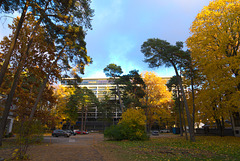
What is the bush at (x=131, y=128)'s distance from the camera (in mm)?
19016

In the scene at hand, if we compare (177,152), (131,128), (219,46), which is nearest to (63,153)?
(177,152)

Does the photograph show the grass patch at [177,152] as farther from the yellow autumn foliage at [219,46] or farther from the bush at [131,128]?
the bush at [131,128]

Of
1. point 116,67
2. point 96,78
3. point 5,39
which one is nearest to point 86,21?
point 5,39

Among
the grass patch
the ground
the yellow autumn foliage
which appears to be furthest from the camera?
the yellow autumn foliage

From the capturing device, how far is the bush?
19016 mm

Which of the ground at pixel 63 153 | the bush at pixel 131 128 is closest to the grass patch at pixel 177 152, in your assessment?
the ground at pixel 63 153

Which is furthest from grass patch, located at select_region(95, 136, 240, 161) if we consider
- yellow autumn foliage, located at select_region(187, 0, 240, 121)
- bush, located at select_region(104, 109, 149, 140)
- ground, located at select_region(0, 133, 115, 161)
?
bush, located at select_region(104, 109, 149, 140)

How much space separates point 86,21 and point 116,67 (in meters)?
18.2

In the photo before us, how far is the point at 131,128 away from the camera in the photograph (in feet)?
62.7

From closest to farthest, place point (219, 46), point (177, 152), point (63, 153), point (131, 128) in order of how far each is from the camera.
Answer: point (63, 153), point (177, 152), point (219, 46), point (131, 128)

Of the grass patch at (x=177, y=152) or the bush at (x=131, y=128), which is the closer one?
the grass patch at (x=177, y=152)

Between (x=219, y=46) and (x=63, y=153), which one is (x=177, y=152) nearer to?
(x=63, y=153)

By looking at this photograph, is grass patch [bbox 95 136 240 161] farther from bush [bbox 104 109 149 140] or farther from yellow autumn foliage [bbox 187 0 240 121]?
bush [bbox 104 109 149 140]

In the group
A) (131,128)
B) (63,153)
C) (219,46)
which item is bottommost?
(63,153)
